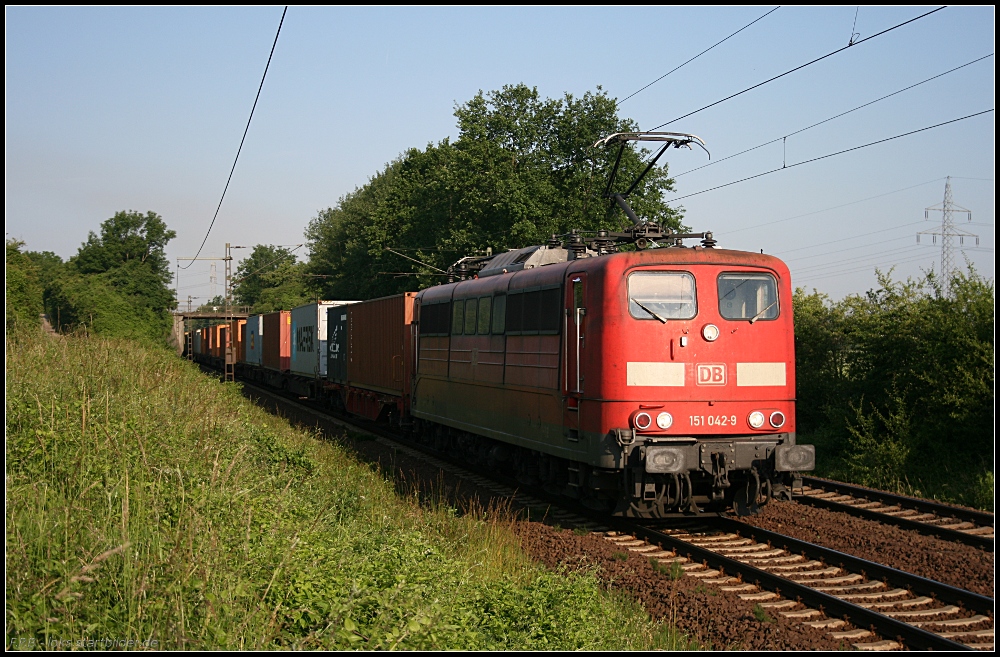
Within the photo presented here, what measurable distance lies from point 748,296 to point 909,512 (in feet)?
13.0

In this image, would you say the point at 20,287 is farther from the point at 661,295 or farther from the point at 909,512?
the point at 909,512

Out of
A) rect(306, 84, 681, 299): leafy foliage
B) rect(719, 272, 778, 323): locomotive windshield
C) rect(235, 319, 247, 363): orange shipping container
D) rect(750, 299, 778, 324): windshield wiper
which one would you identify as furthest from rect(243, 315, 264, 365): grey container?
rect(750, 299, 778, 324): windshield wiper

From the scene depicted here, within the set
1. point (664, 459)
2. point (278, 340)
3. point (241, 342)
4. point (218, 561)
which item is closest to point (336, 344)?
point (278, 340)

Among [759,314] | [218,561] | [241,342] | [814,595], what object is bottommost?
[814,595]

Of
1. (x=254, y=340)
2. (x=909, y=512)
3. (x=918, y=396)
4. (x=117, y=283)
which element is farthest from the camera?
(x=117, y=283)

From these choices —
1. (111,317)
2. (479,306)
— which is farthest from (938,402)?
(111,317)

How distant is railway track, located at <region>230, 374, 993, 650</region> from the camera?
658 centimetres

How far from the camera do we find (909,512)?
445 inches

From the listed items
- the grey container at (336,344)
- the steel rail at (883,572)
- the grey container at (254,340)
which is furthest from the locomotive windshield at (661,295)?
the grey container at (254,340)

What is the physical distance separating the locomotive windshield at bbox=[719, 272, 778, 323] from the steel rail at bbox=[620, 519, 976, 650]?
2584mm

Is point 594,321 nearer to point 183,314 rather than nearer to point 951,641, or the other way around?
point 951,641

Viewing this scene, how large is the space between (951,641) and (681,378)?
409cm

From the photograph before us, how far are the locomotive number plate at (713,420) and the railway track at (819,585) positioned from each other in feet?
4.36

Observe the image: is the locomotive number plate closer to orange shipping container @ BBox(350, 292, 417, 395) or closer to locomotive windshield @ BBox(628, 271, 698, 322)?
locomotive windshield @ BBox(628, 271, 698, 322)
